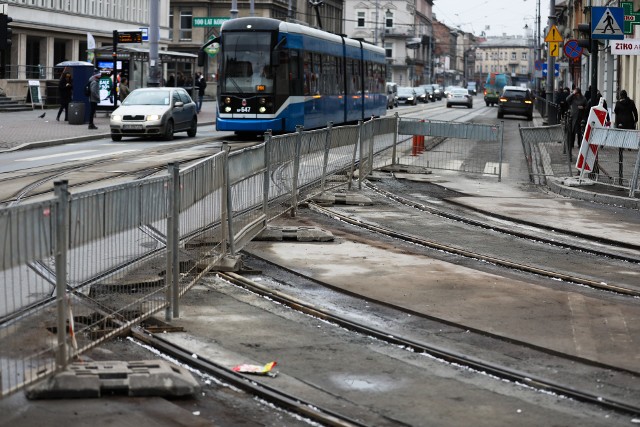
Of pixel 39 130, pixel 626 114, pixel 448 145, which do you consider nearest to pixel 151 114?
pixel 39 130

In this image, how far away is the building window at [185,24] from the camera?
101938mm

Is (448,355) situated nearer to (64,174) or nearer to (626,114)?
(64,174)

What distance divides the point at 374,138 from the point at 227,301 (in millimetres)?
14134

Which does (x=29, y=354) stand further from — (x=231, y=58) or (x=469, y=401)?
(x=231, y=58)

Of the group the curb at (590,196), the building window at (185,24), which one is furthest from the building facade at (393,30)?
the curb at (590,196)

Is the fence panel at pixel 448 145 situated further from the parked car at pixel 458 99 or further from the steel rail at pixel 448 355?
the parked car at pixel 458 99

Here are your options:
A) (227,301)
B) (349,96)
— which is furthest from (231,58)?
(227,301)

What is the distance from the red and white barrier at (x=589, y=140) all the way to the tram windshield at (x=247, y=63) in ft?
40.5

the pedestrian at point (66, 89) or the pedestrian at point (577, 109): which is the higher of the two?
the pedestrian at point (66, 89)

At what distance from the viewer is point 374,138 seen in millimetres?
24594

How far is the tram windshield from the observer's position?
1352 inches

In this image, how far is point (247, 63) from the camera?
113ft

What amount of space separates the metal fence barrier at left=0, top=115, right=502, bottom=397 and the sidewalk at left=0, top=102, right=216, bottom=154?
17.1 meters

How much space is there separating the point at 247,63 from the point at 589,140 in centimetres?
1337
